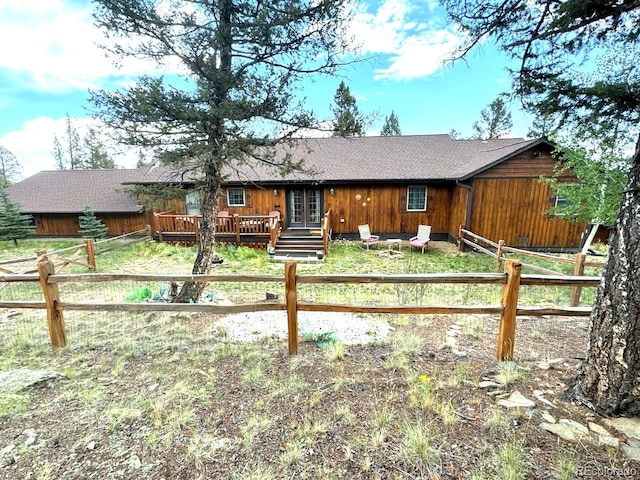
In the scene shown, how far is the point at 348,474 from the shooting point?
5.96 feet

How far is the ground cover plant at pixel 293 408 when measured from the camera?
1879 millimetres

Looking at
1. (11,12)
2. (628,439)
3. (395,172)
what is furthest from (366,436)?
(395,172)

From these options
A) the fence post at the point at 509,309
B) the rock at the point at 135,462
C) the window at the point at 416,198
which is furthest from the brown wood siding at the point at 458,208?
the rock at the point at 135,462

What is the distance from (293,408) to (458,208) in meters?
11.9

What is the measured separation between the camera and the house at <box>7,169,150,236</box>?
15508mm

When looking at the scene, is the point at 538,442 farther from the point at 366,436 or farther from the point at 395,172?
the point at 395,172

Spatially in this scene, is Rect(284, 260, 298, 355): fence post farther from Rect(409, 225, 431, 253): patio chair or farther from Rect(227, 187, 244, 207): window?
Rect(227, 187, 244, 207): window

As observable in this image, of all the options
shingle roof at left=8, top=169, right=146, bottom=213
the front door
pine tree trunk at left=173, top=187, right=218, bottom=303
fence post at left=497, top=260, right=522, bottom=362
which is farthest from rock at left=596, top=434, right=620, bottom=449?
shingle roof at left=8, top=169, right=146, bottom=213

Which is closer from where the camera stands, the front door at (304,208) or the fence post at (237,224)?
the fence post at (237,224)

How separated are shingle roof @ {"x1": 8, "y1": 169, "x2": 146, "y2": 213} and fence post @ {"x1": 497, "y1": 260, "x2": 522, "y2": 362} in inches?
638

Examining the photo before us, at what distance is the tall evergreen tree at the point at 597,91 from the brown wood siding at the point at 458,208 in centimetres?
899

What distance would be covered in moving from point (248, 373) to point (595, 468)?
8.88 feet

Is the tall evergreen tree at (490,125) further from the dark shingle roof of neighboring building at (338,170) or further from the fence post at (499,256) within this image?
the fence post at (499,256)

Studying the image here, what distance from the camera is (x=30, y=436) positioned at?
86.0 inches
